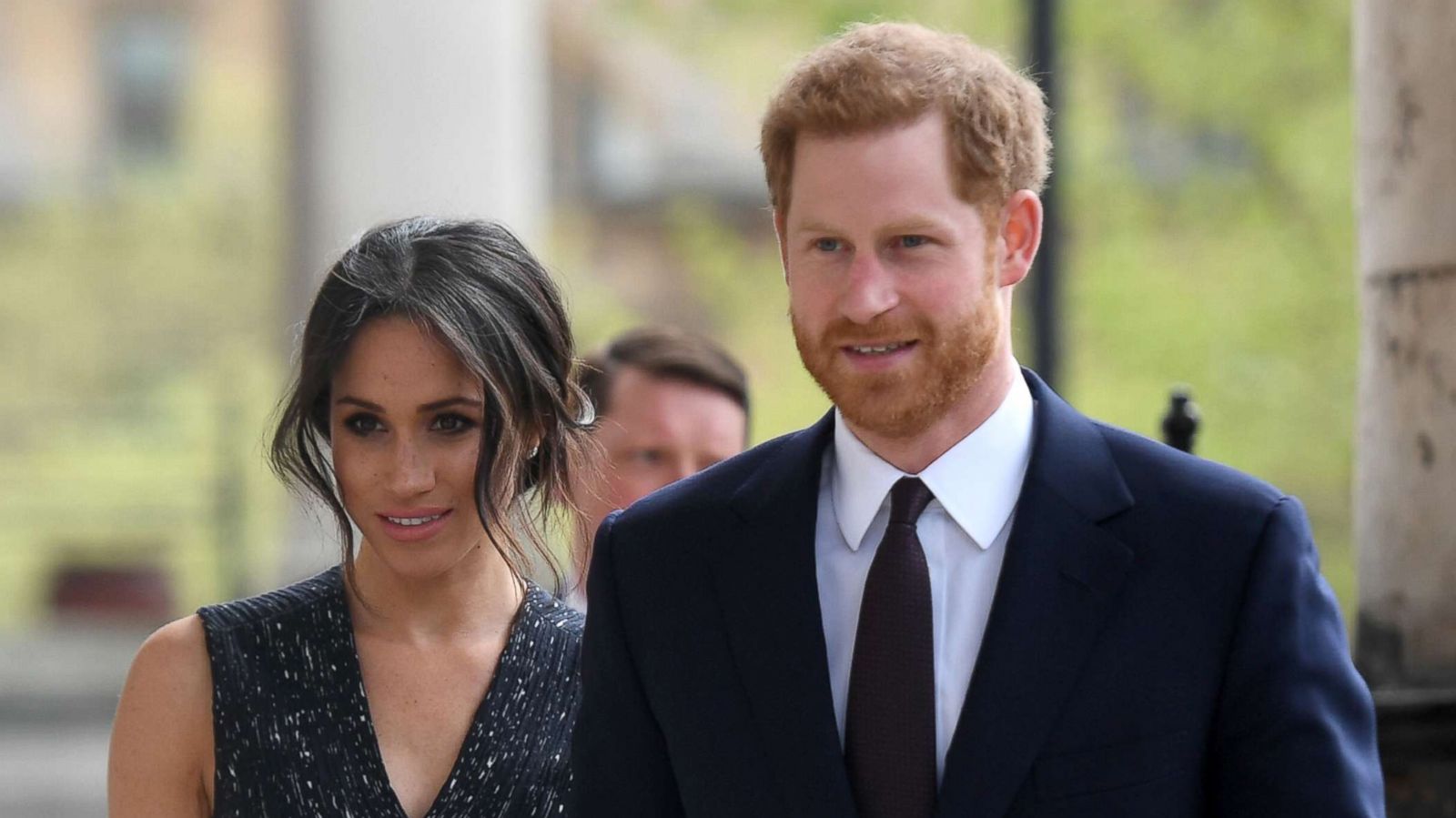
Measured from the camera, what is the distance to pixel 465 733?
388 centimetres

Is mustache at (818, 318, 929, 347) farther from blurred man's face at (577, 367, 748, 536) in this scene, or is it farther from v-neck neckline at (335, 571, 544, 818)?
blurred man's face at (577, 367, 748, 536)

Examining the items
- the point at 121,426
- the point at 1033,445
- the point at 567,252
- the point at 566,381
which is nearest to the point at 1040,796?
the point at 1033,445

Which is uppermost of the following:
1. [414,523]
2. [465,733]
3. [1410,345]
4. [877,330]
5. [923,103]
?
[923,103]

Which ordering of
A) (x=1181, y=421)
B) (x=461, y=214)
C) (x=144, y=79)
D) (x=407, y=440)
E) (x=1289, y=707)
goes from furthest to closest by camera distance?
(x=144, y=79) < (x=1181, y=421) < (x=461, y=214) < (x=407, y=440) < (x=1289, y=707)

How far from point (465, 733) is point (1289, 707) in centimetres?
162

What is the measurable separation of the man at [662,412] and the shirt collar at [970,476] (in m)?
2.01

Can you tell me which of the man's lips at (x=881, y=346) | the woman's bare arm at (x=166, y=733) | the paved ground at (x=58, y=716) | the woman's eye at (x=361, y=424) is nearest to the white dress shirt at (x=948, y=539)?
the man's lips at (x=881, y=346)

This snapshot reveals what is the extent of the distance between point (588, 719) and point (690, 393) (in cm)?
212

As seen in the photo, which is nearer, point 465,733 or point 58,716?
point 465,733

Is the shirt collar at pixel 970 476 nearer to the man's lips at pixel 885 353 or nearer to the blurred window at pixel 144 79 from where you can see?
the man's lips at pixel 885 353

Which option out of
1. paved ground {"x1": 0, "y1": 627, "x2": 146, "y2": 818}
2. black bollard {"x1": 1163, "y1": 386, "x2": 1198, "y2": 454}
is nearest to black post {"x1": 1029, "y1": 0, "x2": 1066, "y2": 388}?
black bollard {"x1": 1163, "y1": 386, "x2": 1198, "y2": 454}

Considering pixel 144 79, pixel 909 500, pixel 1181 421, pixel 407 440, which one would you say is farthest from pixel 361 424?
pixel 144 79

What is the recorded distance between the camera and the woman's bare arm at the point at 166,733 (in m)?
3.67

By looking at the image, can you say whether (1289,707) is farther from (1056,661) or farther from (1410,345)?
(1410,345)
